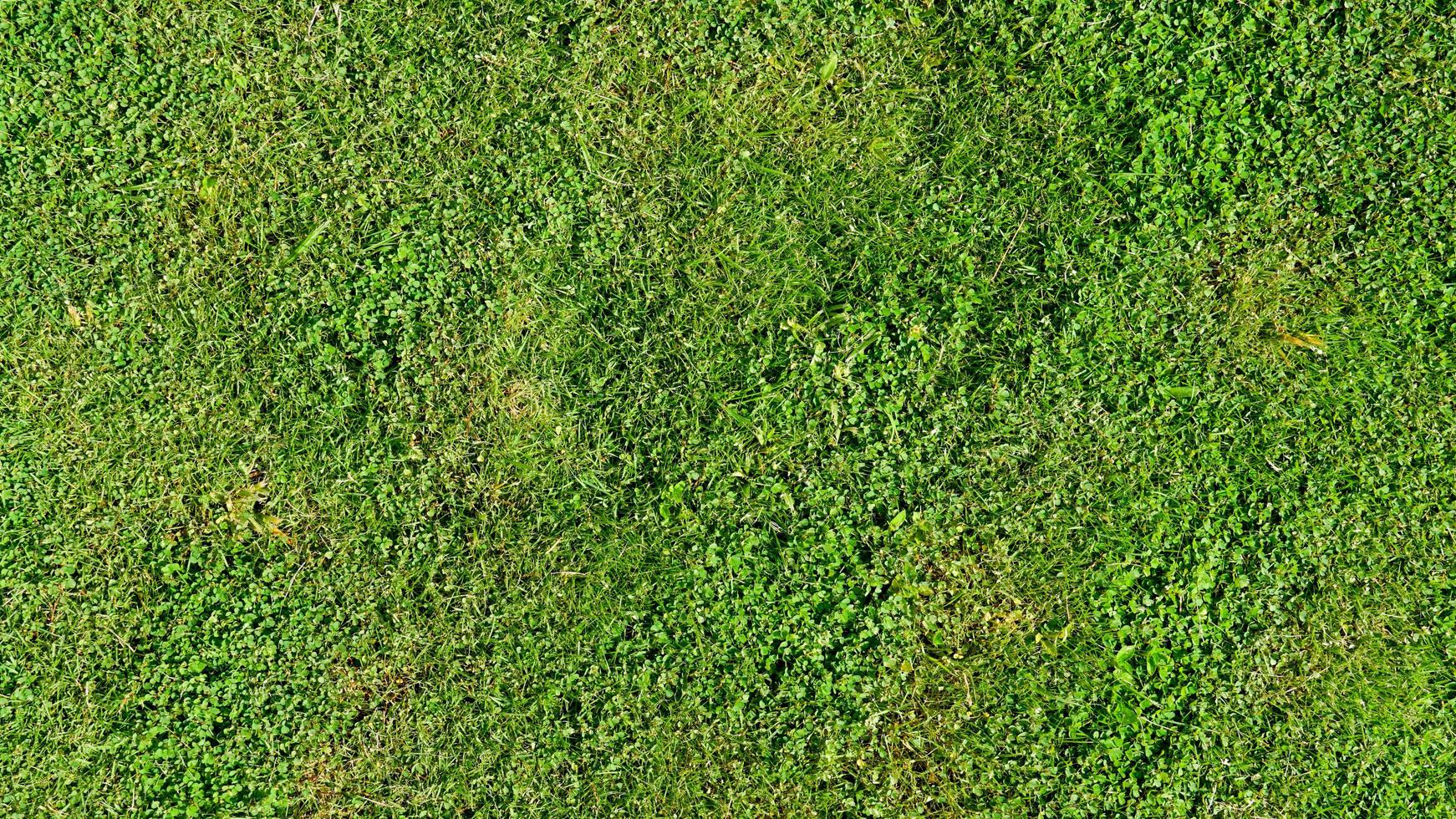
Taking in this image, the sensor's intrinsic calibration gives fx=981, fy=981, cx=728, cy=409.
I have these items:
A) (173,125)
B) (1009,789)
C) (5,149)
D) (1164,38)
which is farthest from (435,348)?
(1164,38)

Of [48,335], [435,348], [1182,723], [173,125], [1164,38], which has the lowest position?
[1182,723]

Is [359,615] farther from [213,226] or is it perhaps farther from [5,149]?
[5,149]

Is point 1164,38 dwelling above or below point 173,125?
below

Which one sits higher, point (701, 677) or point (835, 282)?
point (835, 282)

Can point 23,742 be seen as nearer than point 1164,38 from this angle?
Yes

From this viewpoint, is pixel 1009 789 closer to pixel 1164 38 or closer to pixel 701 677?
pixel 701 677

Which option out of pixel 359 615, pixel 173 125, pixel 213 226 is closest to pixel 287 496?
pixel 359 615
